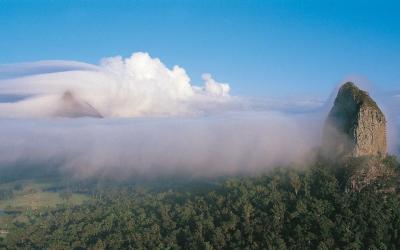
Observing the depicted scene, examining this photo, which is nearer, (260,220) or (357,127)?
(260,220)

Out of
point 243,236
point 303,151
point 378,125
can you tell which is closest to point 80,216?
point 243,236

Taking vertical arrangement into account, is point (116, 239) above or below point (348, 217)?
below

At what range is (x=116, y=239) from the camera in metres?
121

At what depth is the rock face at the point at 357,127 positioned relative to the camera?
12694cm

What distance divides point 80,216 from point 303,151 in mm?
80078

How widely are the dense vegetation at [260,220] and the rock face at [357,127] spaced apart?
7.06 meters

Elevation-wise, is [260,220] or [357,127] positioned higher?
[357,127]

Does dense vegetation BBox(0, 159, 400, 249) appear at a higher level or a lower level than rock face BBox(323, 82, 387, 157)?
lower

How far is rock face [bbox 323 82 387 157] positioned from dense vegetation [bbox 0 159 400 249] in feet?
23.2

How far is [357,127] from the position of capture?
5002 inches

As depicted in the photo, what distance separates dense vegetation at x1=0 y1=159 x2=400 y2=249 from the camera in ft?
339

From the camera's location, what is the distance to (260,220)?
4422 inches

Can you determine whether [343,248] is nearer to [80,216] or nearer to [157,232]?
[157,232]

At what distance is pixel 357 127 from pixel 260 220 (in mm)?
40407
